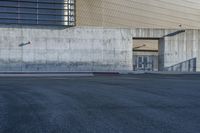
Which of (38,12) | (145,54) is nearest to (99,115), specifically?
(38,12)

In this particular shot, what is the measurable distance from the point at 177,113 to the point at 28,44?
99.1 ft

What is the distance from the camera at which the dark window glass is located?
133 feet

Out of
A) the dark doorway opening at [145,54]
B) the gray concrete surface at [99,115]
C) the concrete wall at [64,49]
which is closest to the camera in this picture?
the gray concrete surface at [99,115]

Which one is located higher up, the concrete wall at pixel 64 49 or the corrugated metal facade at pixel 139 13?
the corrugated metal facade at pixel 139 13

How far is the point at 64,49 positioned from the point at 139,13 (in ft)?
47.2

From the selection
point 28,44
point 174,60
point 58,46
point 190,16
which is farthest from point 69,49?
point 190,16

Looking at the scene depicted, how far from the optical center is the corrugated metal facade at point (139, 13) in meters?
46.0

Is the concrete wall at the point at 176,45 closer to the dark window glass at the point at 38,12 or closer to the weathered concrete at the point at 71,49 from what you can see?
the weathered concrete at the point at 71,49

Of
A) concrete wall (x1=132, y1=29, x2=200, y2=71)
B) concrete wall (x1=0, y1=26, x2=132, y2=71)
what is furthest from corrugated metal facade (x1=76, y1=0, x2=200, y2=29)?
concrete wall (x1=132, y1=29, x2=200, y2=71)

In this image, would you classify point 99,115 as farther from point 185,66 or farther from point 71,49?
point 185,66

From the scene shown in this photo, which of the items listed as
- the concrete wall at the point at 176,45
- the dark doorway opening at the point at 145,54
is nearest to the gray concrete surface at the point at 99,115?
the concrete wall at the point at 176,45

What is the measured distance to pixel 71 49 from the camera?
129 feet

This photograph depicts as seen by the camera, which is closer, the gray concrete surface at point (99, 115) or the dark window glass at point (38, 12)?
the gray concrete surface at point (99, 115)

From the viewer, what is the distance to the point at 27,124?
814 cm
